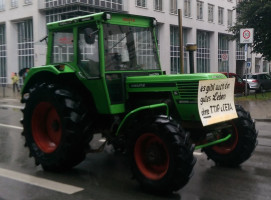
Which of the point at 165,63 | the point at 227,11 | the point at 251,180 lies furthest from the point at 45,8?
the point at 251,180

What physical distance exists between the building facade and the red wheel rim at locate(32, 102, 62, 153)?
1892 centimetres

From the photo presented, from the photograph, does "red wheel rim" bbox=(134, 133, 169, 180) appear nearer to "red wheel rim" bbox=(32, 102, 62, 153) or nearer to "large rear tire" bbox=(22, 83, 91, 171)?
"large rear tire" bbox=(22, 83, 91, 171)

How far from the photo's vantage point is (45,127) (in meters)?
7.01

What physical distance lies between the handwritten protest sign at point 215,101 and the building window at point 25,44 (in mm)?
32737

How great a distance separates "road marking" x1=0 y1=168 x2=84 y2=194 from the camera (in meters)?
5.56

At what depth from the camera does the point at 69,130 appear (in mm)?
5977

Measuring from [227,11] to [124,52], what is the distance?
160ft

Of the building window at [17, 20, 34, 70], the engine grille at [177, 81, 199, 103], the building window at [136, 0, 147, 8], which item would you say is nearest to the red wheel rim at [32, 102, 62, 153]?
the engine grille at [177, 81, 199, 103]

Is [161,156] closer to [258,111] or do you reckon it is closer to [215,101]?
[215,101]

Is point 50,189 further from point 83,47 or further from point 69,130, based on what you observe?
point 83,47

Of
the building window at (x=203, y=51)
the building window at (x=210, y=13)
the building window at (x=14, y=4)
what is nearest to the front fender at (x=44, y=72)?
the building window at (x=14, y=4)

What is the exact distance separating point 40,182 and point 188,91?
2.68 meters

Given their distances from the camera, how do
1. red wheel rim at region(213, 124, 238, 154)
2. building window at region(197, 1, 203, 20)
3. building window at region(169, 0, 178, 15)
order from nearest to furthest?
red wheel rim at region(213, 124, 238, 154)
building window at region(169, 0, 178, 15)
building window at region(197, 1, 203, 20)

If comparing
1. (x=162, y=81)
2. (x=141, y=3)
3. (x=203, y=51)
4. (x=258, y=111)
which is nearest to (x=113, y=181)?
(x=162, y=81)
